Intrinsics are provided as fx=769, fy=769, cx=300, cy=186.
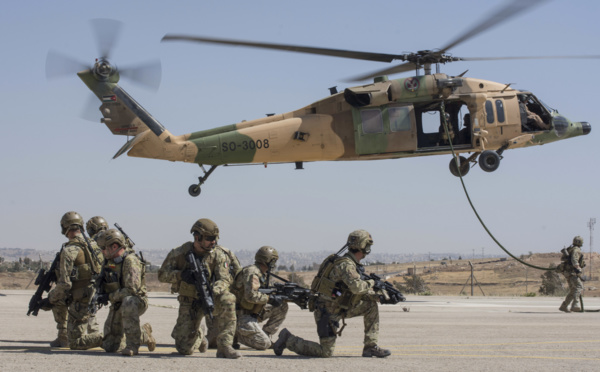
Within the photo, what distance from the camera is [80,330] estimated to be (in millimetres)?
9383

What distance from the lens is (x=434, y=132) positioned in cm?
2073

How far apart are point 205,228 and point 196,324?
1178 mm

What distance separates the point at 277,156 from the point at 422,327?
29.1 feet

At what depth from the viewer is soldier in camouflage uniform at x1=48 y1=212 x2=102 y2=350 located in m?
9.36

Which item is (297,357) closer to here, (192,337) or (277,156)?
(192,337)

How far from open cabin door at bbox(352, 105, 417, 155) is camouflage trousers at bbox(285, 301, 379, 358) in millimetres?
11766

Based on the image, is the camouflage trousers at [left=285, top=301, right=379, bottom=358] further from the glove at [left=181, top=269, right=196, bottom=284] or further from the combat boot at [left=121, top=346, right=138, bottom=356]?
the combat boot at [left=121, top=346, right=138, bottom=356]

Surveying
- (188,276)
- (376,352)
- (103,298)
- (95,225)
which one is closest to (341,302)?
(376,352)

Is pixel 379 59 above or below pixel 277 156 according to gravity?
above

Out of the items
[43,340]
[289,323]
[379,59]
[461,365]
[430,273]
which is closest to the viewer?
[461,365]

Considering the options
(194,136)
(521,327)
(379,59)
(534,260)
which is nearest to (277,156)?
(194,136)

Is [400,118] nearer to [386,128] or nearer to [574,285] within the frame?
[386,128]

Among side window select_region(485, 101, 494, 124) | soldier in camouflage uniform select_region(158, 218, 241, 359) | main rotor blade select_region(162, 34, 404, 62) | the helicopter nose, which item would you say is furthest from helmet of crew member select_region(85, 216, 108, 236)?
the helicopter nose

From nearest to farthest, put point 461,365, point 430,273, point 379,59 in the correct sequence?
point 461,365, point 379,59, point 430,273
